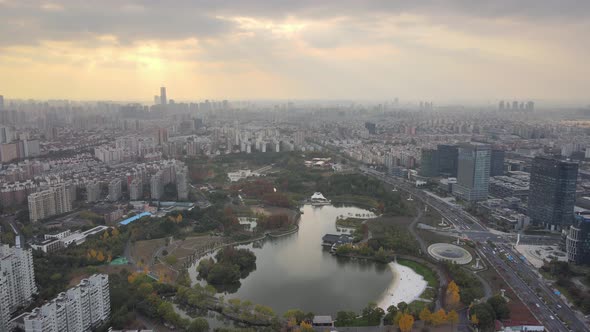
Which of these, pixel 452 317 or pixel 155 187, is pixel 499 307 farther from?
pixel 155 187

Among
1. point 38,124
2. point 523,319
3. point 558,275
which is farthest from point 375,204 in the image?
point 38,124

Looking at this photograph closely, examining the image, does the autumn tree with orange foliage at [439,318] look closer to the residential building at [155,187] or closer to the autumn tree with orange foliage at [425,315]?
the autumn tree with orange foliage at [425,315]

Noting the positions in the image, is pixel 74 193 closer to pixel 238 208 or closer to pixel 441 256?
pixel 238 208

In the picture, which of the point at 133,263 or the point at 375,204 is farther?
the point at 375,204

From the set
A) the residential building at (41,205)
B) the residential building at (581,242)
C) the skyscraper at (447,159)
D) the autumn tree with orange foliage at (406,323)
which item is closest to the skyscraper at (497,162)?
the skyscraper at (447,159)

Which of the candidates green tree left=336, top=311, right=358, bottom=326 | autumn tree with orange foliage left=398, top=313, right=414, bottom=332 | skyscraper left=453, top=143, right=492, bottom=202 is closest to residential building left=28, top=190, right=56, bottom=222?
green tree left=336, top=311, right=358, bottom=326

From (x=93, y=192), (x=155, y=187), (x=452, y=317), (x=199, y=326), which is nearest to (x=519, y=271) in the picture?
(x=452, y=317)
